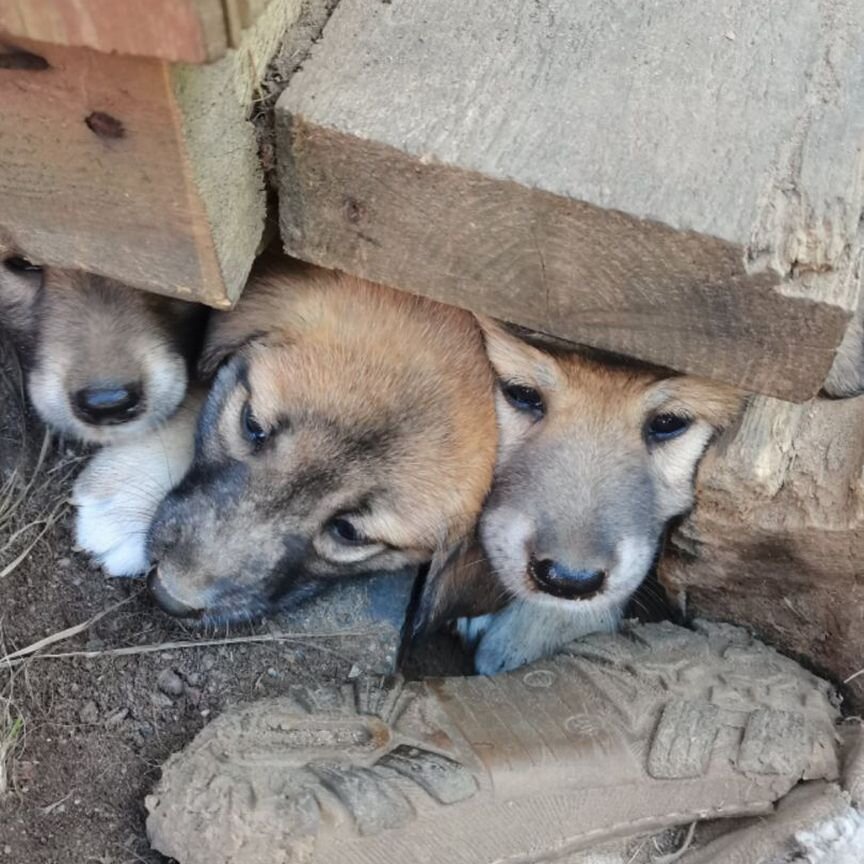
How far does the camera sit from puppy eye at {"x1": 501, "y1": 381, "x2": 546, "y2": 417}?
2482 mm

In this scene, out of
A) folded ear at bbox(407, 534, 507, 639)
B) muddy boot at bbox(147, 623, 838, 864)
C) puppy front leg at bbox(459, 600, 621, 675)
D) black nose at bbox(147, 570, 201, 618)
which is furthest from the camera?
puppy front leg at bbox(459, 600, 621, 675)

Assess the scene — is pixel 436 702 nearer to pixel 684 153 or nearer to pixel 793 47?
pixel 684 153

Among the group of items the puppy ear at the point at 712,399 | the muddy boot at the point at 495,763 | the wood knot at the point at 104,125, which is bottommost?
the muddy boot at the point at 495,763

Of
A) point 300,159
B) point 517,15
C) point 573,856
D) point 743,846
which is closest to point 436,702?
point 573,856

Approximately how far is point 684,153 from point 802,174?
0.21 meters

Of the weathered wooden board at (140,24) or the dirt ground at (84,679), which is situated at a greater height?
the weathered wooden board at (140,24)

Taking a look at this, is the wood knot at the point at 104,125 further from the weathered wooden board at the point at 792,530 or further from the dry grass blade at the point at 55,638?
the weathered wooden board at the point at 792,530

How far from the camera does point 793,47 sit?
2109 mm

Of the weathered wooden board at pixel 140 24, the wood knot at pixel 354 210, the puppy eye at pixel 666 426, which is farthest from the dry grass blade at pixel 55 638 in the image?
the weathered wooden board at pixel 140 24

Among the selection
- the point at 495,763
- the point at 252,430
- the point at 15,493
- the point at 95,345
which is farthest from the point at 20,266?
the point at 495,763

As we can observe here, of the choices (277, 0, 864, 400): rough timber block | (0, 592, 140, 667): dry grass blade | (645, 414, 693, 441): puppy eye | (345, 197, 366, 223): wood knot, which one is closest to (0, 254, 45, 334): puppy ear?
(0, 592, 140, 667): dry grass blade

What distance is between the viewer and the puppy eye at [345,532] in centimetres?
252

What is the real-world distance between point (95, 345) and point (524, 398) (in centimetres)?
97

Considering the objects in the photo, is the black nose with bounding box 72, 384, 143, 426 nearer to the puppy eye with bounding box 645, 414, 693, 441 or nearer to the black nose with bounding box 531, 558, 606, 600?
the black nose with bounding box 531, 558, 606, 600
